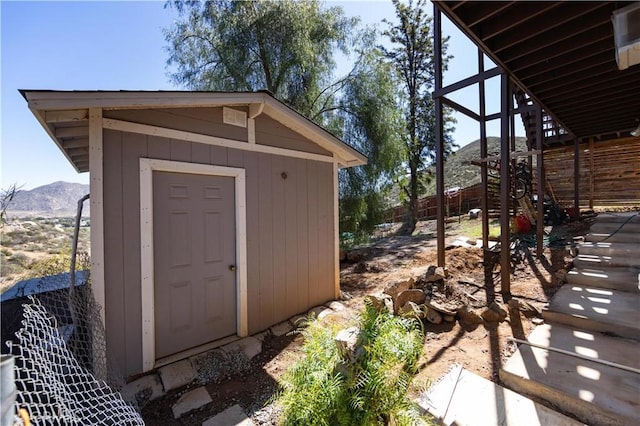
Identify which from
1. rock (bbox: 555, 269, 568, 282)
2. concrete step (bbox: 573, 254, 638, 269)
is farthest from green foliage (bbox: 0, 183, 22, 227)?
concrete step (bbox: 573, 254, 638, 269)

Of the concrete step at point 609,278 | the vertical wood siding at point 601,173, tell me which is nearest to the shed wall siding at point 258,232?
the concrete step at point 609,278

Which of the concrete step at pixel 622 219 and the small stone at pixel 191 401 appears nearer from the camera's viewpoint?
the small stone at pixel 191 401

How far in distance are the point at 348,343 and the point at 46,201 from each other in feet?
19.9

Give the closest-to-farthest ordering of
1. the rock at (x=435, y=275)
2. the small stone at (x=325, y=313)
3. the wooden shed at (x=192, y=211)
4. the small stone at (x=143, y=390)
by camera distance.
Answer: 1. the small stone at (x=143, y=390)
2. the wooden shed at (x=192, y=211)
3. the rock at (x=435, y=275)
4. the small stone at (x=325, y=313)

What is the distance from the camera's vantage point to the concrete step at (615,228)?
4.25 m

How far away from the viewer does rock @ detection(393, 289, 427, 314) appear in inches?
137

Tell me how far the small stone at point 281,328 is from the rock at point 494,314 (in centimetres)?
240

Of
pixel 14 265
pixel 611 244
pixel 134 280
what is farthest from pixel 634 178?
pixel 14 265

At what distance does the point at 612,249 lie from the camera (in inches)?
150

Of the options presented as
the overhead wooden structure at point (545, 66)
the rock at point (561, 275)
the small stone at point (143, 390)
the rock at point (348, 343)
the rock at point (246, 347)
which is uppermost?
the overhead wooden structure at point (545, 66)

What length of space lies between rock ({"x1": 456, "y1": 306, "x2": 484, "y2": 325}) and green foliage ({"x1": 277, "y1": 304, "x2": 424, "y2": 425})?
1.30 meters

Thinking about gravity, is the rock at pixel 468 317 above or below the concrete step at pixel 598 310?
below

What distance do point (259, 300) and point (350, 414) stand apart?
216cm

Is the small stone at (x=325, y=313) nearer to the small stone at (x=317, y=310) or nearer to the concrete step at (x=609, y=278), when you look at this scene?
the small stone at (x=317, y=310)
